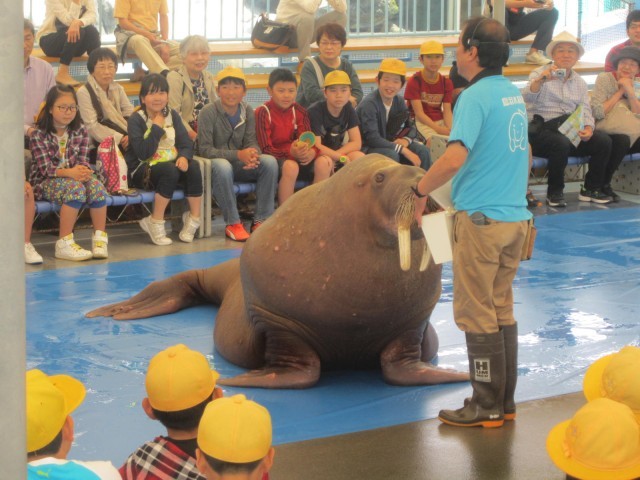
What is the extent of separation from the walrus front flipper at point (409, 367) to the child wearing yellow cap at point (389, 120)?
4351mm

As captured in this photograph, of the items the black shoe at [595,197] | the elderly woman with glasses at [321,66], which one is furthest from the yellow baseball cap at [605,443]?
the black shoe at [595,197]

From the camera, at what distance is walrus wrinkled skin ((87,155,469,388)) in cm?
475

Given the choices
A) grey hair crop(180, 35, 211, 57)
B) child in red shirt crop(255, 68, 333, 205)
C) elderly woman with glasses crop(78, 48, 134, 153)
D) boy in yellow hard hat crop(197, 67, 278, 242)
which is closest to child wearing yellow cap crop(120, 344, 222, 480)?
boy in yellow hard hat crop(197, 67, 278, 242)

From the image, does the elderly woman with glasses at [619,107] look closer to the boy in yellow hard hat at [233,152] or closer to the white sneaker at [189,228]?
the boy in yellow hard hat at [233,152]

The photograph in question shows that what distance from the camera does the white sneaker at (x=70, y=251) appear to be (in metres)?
7.66

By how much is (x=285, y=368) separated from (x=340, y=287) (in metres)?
0.55

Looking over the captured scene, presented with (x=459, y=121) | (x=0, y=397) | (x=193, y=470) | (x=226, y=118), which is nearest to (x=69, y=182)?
(x=226, y=118)

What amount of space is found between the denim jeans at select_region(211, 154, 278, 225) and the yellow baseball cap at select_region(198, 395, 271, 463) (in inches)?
237

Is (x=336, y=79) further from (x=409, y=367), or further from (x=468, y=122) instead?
(x=468, y=122)

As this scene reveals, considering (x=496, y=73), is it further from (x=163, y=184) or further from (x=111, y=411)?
(x=163, y=184)

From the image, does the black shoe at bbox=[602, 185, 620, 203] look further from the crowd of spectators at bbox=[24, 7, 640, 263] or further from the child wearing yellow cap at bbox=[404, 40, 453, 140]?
the child wearing yellow cap at bbox=[404, 40, 453, 140]

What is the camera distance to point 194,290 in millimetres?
6430

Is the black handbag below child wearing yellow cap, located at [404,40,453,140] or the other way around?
the other way around

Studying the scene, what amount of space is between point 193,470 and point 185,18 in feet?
33.8
